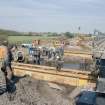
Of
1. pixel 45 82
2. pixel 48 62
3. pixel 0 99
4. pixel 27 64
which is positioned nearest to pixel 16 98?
pixel 0 99

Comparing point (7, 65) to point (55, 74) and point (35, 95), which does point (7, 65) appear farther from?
point (55, 74)

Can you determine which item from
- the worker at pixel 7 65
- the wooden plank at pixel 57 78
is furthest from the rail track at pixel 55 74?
the worker at pixel 7 65

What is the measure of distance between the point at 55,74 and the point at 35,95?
358 centimetres

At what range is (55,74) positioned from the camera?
45.5ft

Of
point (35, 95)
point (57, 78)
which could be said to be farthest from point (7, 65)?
point (57, 78)

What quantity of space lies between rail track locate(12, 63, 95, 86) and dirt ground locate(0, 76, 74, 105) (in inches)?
20.7

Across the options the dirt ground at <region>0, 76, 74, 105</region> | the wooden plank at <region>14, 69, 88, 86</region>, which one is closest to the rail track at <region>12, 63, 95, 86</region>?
the wooden plank at <region>14, 69, 88, 86</region>

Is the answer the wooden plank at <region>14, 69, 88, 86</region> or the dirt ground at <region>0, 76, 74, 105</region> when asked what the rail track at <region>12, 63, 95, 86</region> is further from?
the dirt ground at <region>0, 76, 74, 105</region>

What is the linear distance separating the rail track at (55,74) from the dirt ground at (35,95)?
0.53 meters

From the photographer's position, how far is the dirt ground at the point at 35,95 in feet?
31.0

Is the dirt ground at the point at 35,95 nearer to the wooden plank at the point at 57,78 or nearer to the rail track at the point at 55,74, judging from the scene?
the wooden plank at the point at 57,78

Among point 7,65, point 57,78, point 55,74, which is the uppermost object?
point 7,65

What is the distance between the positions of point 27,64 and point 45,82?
2020mm

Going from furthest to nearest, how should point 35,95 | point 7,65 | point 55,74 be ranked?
1. point 55,74
2. point 35,95
3. point 7,65
